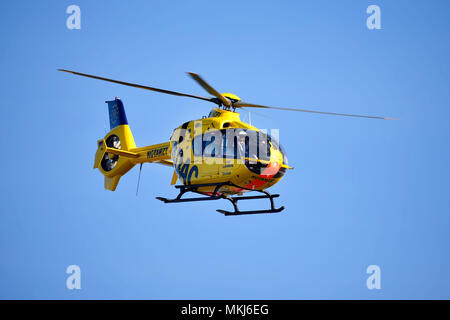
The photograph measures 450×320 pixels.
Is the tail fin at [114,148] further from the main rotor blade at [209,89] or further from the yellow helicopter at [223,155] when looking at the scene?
the main rotor blade at [209,89]

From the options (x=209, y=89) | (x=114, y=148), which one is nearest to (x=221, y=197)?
(x=209, y=89)

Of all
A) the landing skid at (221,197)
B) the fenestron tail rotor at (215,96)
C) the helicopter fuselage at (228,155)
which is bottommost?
the landing skid at (221,197)

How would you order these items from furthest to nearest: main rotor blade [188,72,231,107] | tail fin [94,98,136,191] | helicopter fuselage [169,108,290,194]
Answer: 1. tail fin [94,98,136,191]
2. helicopter fuselage [169,108,290,194]
3. main rotor blade [188,72,231,107]

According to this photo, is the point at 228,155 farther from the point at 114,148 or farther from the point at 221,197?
the point at 114,148

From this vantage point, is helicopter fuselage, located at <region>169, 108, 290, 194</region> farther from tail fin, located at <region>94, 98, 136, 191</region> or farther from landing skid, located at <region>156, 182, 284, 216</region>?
tail fin, located at <region>94, 98, 136, 191</region>

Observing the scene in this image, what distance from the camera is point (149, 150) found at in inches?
809

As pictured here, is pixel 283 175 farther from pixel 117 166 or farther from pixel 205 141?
pixel 117 166

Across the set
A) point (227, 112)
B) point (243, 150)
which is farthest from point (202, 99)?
point (243, 150)

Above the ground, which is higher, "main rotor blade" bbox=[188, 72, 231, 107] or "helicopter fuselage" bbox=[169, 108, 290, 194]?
"main rotor blade" bbox=[188, 72, 231, 107]

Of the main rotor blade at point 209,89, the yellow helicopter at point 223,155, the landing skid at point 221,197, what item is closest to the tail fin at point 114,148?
the yellow helicopter at point 223,155

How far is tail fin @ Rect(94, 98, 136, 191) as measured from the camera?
71.3 ft

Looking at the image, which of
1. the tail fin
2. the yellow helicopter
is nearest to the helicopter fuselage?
the yellow helicopter

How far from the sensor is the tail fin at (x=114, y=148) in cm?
2173
